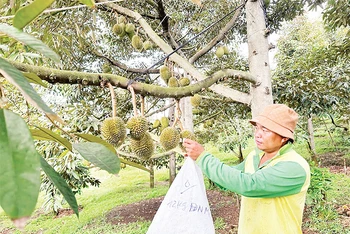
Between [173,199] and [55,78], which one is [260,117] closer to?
[173,199]

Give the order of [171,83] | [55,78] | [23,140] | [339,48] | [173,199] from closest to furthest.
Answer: [23,140], [55,78], [173,199], [171,83], [339,48]

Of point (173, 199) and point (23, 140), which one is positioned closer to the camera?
point (23, 140)

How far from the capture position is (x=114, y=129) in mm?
757

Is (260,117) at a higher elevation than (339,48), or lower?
lower

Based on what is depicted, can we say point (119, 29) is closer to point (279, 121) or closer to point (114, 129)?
point (279, 121)

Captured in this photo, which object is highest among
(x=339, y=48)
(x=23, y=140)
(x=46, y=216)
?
(x=339, y=48)

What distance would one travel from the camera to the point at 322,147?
26.2ft

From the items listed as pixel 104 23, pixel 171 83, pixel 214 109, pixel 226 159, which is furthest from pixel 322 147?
pixel 171 83

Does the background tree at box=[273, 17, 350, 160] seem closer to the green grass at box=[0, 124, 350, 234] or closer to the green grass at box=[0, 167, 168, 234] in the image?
the green grass at box=[0, 124, 350, 234]

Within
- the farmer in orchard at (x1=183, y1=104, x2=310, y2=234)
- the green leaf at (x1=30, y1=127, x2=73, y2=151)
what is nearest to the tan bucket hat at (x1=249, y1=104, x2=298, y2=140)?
the farmer in orchard at (x1=183, y1=104, x2=310, y2=234)

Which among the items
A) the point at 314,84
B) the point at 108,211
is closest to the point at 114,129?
the point at 314,84

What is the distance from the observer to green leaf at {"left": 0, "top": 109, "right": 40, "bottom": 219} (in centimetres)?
18

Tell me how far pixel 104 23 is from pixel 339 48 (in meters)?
2.52

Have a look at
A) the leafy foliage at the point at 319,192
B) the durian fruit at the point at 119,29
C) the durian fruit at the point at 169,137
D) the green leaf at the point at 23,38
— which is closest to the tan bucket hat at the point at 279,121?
the durian fruit at the point at 169,137
